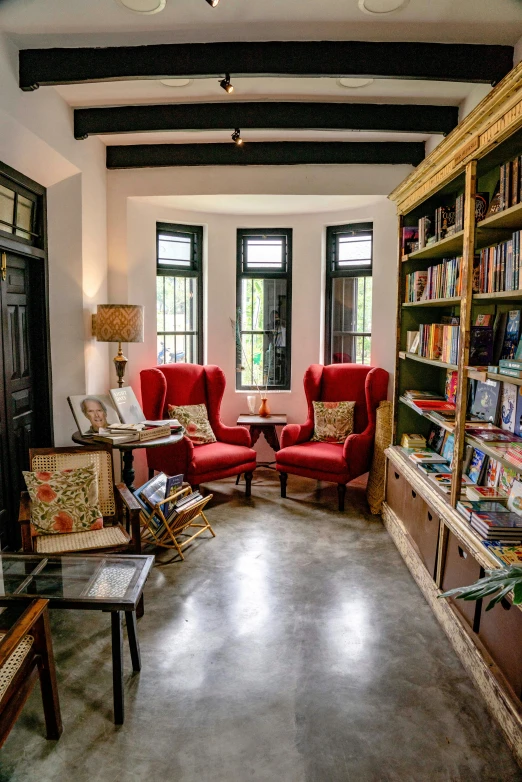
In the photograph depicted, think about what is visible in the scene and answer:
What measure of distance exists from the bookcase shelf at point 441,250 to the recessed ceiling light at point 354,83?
3.67ft

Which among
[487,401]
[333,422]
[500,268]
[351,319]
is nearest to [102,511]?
[487,401]

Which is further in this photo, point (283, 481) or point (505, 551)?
point (283, 481)

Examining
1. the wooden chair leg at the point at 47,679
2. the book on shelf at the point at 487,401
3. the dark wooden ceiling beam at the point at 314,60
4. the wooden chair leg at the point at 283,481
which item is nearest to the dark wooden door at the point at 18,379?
the dark wooden ceiling beam at the point at 314,60

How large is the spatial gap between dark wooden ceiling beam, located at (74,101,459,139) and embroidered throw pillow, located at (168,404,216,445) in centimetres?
243

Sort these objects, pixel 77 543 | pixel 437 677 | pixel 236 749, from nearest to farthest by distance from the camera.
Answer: pixel 236 749
pixel 437 677
pixel 77 543

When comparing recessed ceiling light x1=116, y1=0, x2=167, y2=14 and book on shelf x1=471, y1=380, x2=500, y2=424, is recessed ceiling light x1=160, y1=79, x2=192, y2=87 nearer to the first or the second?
recessed ceiling light x1=116, y1=0, x2=167, y2=14

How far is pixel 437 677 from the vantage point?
247 cm

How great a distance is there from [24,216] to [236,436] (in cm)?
259

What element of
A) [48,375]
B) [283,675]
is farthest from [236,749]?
[48,375]

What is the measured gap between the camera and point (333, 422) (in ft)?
17.1

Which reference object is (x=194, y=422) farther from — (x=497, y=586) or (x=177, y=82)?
(x=497, y=586)

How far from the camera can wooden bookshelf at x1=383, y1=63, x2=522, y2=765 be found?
2240 millimetres

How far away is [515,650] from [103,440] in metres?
2.74

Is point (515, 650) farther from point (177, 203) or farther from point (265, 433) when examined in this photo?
point (177, 203)
